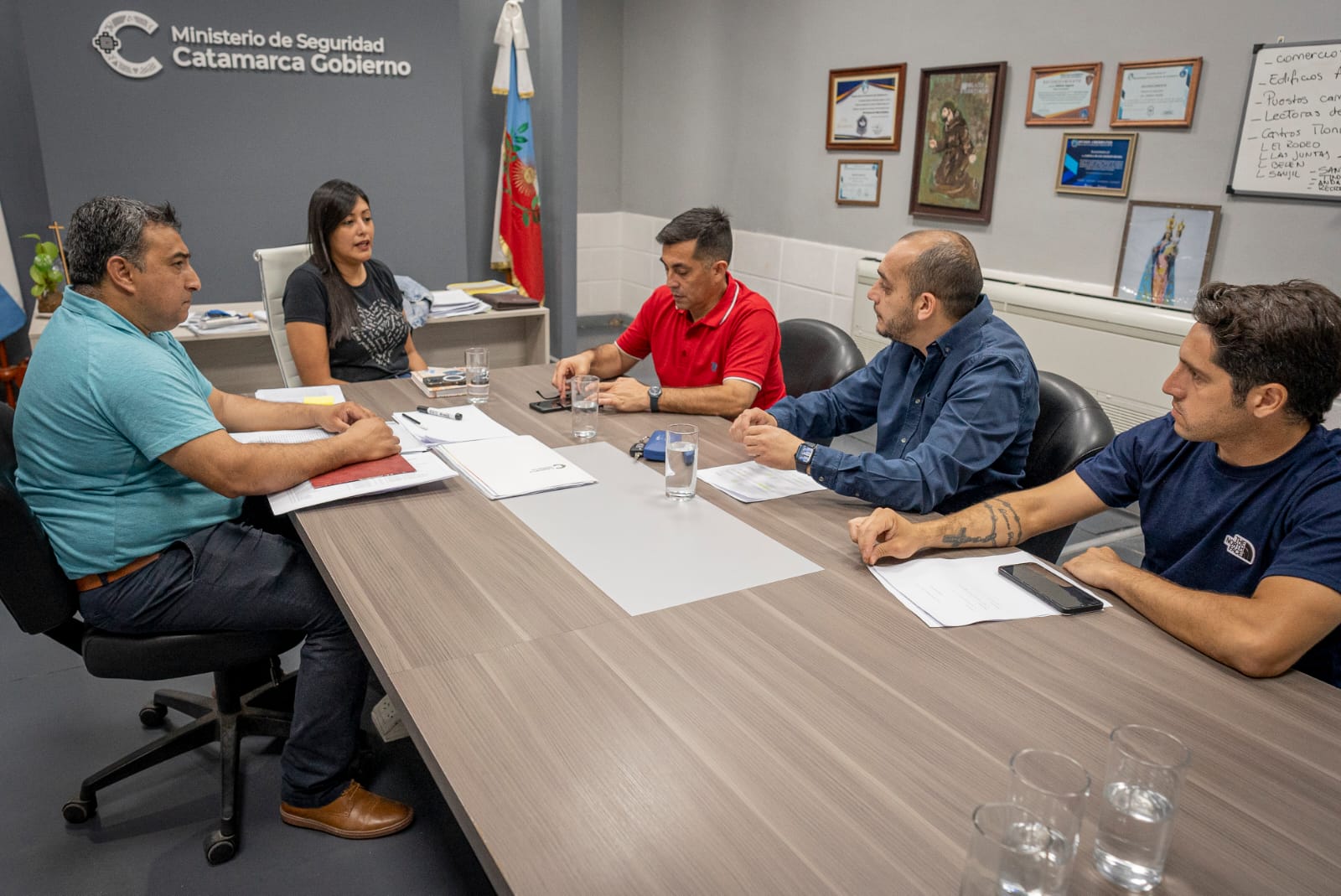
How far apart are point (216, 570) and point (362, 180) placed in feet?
10.3

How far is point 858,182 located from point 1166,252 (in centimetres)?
164

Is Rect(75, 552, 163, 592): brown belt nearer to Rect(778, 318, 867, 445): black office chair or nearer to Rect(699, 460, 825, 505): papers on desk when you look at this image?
Rect(699, 460, 825, 505): papers on desk

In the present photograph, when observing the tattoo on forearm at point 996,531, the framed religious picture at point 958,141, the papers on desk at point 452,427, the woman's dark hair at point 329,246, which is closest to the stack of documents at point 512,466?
the papers on desk at point 452,427

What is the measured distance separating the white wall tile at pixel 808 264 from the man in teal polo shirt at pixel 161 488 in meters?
3.38

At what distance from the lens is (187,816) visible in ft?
6.42

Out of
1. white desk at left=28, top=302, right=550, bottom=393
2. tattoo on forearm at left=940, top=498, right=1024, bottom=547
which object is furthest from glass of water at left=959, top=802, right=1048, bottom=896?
white desk at left=28, top=302, right=550, bottom=393

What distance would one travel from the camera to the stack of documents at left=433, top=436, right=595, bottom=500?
6.04 feet

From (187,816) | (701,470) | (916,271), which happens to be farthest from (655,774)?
(187,816)

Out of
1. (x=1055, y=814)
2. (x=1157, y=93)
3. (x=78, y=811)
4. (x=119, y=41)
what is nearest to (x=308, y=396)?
(x=78, y=811)

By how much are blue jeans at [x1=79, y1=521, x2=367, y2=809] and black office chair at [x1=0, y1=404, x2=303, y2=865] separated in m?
0.03

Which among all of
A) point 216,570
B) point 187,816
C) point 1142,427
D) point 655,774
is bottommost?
point 187,816

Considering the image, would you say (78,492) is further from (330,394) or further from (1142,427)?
(1142,427)

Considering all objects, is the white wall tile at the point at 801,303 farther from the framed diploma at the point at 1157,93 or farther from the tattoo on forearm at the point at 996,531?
the tattoo on forearm at the point at 996,531

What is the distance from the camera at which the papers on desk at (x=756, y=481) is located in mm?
1846
